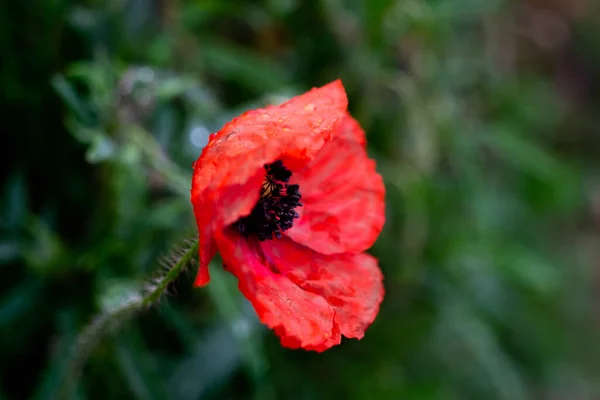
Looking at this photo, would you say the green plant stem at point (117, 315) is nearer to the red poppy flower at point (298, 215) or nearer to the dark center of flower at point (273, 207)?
the red poppy flower at point (298, 215)

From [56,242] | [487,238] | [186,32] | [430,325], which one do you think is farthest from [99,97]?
[487,238]

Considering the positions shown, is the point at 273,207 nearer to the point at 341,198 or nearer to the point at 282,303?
the point at 341,198

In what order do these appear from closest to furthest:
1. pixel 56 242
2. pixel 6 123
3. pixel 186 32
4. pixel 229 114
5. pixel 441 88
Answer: pixel 56 242
pixel 6 123
pixel 229 114
pixel 186 32
pixel 441 88

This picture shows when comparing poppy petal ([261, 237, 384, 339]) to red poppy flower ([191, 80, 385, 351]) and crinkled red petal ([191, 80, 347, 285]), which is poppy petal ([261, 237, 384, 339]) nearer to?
red poppy flower ([191, 80, 385, 351])

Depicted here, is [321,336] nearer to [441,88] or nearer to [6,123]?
[6,123]

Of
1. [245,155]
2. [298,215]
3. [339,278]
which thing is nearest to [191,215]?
[298,215]

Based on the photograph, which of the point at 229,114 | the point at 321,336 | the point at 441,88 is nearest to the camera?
the point at 321,336

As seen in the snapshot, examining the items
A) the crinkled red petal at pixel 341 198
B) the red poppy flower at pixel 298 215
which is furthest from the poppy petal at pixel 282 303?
the crinkled red petal at pixel 341 198
